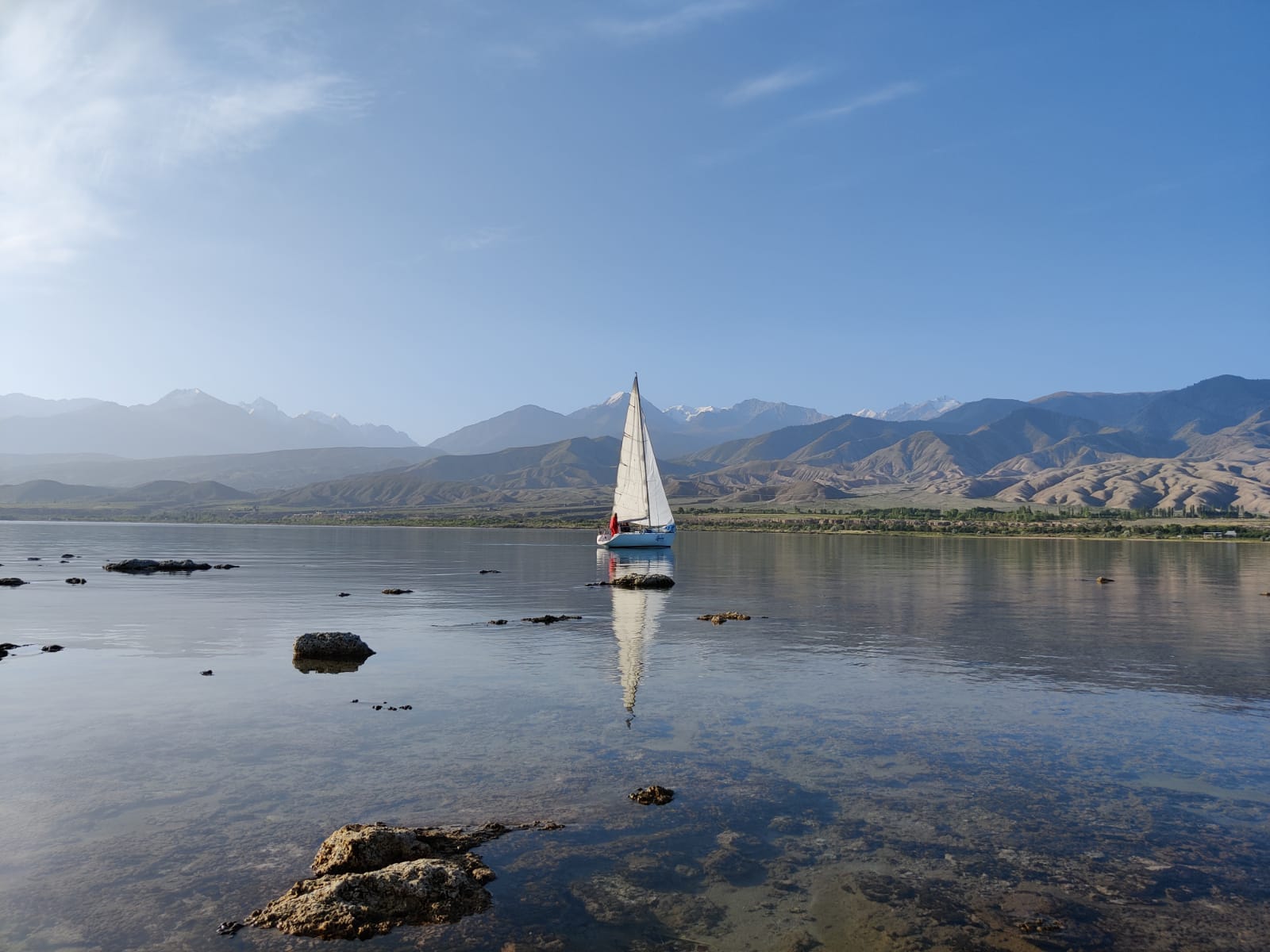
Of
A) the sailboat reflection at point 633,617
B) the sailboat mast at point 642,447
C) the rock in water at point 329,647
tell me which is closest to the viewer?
the sailboat reflection at point 633,617

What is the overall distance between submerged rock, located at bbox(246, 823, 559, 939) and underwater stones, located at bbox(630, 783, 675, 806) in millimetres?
4134

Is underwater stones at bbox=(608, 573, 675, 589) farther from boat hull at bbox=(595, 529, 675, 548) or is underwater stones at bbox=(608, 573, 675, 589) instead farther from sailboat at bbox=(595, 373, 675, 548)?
boat hull at bbox=(595, 529, 675, 548)

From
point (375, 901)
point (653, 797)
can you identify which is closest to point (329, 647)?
point (653, 797)

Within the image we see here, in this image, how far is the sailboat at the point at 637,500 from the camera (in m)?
118

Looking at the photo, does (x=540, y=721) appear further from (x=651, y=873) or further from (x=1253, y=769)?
(x=1253, y=769)

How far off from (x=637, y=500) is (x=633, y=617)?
71.3m

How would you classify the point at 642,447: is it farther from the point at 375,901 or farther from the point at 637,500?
the point at 375,901

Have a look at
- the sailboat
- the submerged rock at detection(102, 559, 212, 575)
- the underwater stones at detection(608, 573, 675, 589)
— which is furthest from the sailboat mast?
the submerged rock at detection(102, 559, 212, 575)

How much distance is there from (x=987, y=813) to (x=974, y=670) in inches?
688

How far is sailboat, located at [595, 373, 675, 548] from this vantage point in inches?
4636

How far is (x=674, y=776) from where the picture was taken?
20062 millimetres

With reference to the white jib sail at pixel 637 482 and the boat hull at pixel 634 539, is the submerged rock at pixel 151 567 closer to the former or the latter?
the boat hull at pixel 634 539

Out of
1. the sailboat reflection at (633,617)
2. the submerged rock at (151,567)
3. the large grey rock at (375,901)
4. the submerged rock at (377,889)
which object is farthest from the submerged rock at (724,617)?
the submerged rock at (151,567)

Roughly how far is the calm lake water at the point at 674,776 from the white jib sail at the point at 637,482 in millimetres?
69712
